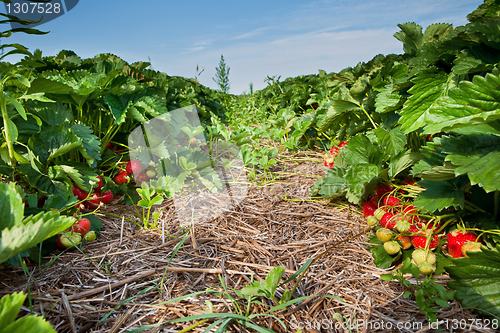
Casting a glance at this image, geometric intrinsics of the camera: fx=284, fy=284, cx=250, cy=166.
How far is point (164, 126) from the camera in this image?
8.07ft

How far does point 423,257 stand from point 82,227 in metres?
1.67

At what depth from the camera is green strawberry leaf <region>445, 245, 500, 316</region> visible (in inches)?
39.9

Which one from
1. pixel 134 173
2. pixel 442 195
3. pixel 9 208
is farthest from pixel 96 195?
pixel 442 195

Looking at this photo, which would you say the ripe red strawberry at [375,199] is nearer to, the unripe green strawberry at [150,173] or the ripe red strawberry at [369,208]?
the ripe red strawberry at [369,208]

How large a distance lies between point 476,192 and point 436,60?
2.16 ft

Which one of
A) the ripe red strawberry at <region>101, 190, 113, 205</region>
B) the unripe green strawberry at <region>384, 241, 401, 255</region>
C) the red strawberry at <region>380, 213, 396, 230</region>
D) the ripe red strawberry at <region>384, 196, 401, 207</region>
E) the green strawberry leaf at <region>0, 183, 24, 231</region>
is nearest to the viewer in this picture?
the green strawberry leaf at <region>0, 183, 24, 231</region>

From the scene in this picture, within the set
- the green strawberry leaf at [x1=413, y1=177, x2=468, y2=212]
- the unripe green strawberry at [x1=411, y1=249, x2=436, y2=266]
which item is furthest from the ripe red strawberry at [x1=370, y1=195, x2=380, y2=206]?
the unripe green strawberry at [x1=411, y1=249, x2=436, y2=266]

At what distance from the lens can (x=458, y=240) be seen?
1265 mm

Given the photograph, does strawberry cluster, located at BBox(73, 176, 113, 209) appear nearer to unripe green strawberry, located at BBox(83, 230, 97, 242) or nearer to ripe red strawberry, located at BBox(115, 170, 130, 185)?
ripe red strawberry, located at BBox(115, 170, 130, 185)

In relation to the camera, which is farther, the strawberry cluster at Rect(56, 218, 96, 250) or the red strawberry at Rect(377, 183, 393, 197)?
the red strawberry at Rect(377, 183, 393, 197)

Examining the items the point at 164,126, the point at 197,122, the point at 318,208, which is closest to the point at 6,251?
the point at 318,208

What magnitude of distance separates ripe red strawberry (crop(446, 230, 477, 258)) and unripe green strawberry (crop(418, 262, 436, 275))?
161 millimetres

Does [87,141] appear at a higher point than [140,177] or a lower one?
higher

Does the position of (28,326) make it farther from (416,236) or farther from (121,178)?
(121,178)
